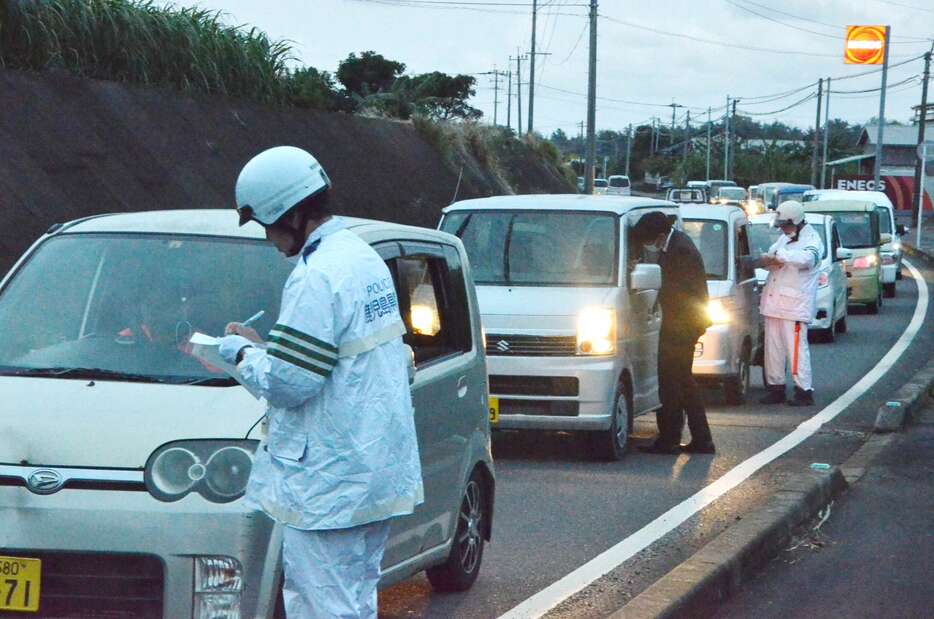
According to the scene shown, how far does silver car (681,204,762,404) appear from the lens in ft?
47.3

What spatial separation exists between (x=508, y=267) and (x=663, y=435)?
173 centimetres

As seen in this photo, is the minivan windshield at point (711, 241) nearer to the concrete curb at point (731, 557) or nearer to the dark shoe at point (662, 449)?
the dark shoe at point (662, 449)

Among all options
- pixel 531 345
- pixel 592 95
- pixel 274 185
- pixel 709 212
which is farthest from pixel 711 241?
pixel 592 95

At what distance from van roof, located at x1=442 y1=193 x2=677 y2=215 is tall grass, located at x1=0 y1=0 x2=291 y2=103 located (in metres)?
11.8

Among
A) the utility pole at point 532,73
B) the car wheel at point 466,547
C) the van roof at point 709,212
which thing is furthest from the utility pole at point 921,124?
the car wheel at point 466,547

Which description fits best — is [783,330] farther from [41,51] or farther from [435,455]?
[41,51]

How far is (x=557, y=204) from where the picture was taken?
38.8ft

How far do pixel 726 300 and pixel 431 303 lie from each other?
8555 millimetres

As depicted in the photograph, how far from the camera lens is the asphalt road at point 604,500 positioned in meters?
6.82

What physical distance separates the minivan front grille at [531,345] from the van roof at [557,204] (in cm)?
127

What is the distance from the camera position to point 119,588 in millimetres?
4891

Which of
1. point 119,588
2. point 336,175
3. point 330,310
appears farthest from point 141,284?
point 336,175

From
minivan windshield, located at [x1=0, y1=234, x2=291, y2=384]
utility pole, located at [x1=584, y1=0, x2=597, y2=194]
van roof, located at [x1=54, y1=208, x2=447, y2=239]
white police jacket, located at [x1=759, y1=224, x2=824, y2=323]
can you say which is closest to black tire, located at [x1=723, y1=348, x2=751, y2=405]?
white police jacket, located at [x1=759, y1=224, x2=824, y2=323]

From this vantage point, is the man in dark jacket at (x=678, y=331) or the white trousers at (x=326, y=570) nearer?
the white trousers at (x=326, y=570)
